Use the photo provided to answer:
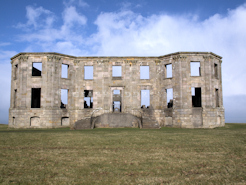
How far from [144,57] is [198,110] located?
9304 millimetres

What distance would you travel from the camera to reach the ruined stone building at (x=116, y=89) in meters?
25.2

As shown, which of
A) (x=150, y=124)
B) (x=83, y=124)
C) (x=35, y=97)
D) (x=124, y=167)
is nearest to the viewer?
(x=124, y=167)

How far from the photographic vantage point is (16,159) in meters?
7.78

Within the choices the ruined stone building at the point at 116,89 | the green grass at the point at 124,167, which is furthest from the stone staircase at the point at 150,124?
the green grass at the point at 124,167

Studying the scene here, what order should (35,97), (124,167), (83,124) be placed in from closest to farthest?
(124,167), (83,124), (35,97)

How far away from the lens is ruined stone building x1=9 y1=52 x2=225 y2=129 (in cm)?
2520

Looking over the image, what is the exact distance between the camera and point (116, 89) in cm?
2780

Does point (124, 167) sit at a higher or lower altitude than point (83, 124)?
higher

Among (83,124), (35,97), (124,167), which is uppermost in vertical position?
(35,97)

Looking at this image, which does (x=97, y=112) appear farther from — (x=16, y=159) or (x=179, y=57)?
(x=16, y=159)

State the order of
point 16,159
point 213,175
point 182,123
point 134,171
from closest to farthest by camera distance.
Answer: point 213,175, point 134,171, point 16,159, point 182,123

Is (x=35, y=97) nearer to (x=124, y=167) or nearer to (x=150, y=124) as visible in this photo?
(x=150, y=124)

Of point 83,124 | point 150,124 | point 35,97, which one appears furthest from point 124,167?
point 35,97

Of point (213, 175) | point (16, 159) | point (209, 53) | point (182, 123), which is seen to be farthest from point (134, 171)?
point (209, 53)
